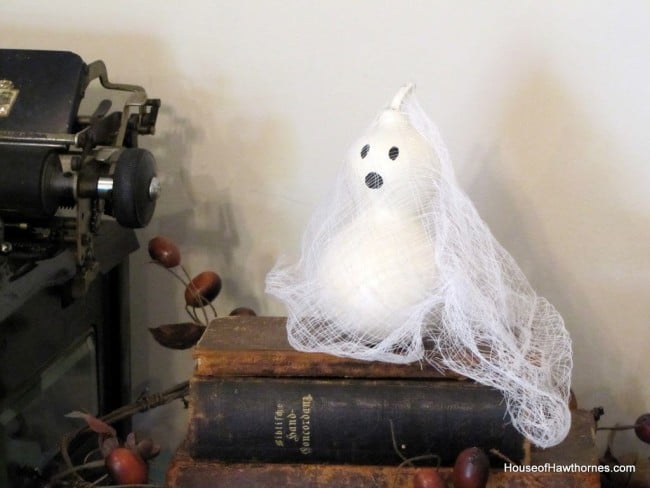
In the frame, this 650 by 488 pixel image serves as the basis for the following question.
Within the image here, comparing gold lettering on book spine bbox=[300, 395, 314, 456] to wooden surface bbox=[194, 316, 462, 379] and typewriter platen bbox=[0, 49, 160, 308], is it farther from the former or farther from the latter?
typewriter platen bbox=[0, 49, 160, 308]

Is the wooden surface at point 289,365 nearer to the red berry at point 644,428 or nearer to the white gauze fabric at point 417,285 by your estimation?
the white gauze fabric at point 417,285

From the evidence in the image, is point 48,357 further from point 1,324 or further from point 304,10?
point 304,10

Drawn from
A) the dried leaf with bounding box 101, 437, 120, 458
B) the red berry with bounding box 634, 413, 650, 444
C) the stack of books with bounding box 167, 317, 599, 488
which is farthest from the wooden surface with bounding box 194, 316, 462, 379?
the red berry with bounding box 634, 413, 650, 444

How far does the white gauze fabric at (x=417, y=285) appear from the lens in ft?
2.10

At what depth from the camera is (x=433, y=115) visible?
907 mm

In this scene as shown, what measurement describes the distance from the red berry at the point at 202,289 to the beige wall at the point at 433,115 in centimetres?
14

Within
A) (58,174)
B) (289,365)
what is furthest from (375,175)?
(58,174)

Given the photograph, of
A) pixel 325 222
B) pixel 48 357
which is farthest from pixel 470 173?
pixel 48 357

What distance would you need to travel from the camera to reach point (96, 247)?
81 centimetres

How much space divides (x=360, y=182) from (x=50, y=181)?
11.2 inches

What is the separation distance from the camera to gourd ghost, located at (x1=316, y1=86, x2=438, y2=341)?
64cm

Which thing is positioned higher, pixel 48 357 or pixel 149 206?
pixel 149 206

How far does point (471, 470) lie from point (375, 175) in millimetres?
262

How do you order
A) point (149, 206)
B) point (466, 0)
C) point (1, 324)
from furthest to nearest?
point (466, 0) → point (149, 206) → point (1, 324)
